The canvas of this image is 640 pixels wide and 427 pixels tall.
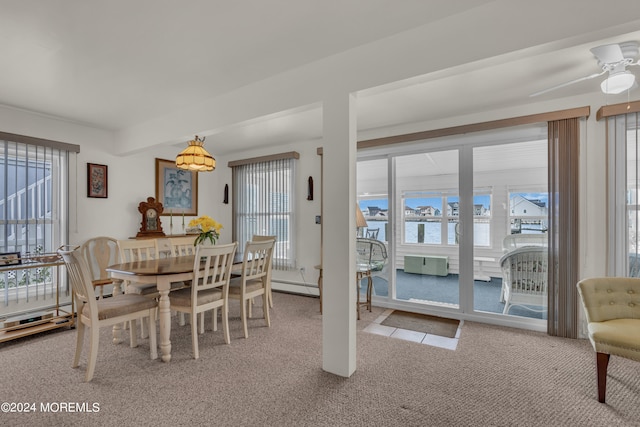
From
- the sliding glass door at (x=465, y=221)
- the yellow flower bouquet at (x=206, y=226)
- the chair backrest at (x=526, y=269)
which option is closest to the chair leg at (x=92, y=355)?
Answer: the yellow flower bouquet at (x=206, y=226)

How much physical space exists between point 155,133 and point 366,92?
2789mm

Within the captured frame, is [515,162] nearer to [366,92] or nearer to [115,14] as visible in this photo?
[366,92]

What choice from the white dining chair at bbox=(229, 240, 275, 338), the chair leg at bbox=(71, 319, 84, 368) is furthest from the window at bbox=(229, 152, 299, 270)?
the chair leg at bbox=(71, 319, 84, 368)

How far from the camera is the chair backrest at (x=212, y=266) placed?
256cm

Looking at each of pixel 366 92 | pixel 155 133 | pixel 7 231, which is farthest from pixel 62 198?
pixel 366 92

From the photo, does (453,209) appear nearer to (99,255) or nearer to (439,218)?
(439,218)

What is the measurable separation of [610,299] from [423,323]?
169cm

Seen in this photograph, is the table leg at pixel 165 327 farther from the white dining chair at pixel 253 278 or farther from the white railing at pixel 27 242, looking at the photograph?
the white railing at pixel 27 242

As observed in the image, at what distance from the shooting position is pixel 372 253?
420 cm

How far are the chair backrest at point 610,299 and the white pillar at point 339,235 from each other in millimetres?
1697

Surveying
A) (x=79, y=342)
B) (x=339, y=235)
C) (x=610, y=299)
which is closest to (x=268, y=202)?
(x=339, y=235)

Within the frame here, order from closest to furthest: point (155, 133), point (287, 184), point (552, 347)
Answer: point (552, 347) < point (155, 133) < point (287, 184)

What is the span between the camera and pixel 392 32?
6.59 ft

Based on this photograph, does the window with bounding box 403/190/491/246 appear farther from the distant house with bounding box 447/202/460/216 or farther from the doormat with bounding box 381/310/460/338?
the doormat with bounding box 381/310/460/338
